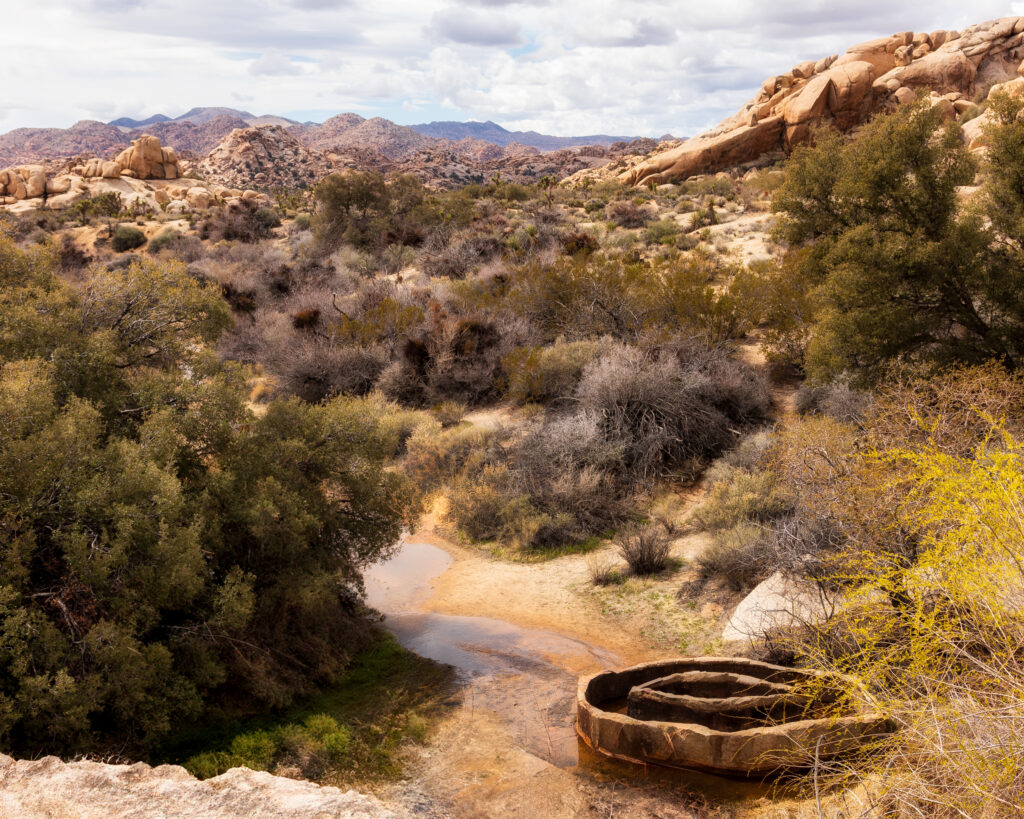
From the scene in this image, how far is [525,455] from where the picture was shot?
1465 centimetres

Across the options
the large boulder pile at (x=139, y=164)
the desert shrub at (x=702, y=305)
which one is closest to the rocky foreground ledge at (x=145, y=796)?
the desert shrub at (x=702, y=305)

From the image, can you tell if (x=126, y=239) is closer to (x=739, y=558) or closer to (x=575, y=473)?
(x=575, y=473)

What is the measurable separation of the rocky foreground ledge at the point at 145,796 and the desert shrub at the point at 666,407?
10064mm

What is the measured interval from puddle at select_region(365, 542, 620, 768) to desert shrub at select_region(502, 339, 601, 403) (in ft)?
20.2

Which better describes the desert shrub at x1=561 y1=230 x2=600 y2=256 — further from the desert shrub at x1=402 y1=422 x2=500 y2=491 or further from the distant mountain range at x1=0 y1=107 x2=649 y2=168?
the distant mountain range at x1=0 y1=107 x2=649 y2=168

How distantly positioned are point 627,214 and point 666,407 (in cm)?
2100

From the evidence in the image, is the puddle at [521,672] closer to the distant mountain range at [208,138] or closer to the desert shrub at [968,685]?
the desert shrub at [968,685]

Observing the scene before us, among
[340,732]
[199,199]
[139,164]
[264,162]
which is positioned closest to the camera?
[340,732]

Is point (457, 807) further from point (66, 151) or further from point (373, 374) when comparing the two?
point (66, 151)

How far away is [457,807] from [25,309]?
7.05m

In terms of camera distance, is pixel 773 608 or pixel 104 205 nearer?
pixel 773 608

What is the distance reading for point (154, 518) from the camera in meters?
7.05

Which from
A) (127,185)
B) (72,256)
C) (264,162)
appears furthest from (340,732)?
(264,162)

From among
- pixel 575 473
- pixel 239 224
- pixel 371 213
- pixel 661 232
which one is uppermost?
pixel 371 213
